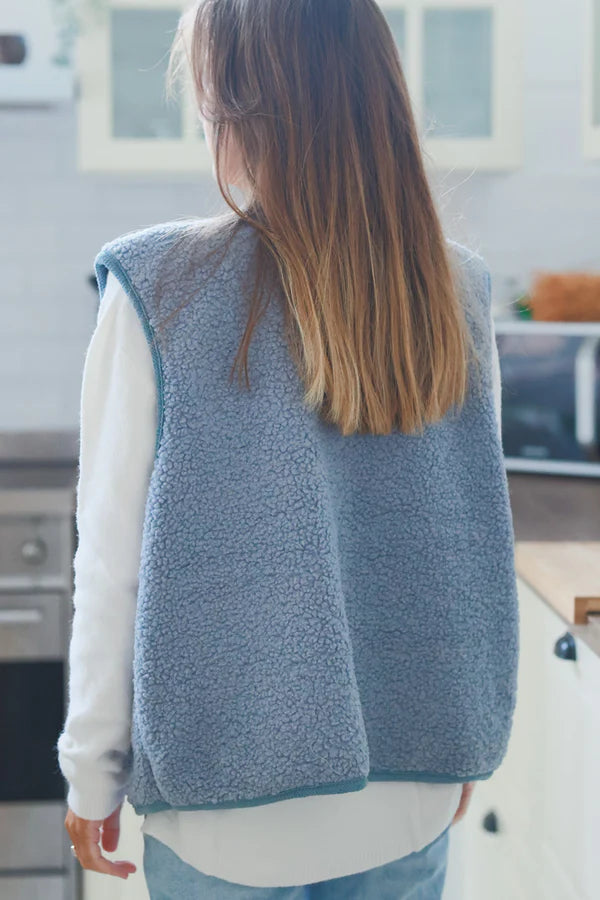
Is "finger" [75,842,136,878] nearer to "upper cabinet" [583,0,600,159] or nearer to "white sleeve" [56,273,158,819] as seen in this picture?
"white sleeve" [56,273,158,819]

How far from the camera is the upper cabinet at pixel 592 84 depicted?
186 centimetres

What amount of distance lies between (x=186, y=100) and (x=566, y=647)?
1214mm

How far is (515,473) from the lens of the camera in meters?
2.05

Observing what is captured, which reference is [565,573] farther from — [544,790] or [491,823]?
[491,823]

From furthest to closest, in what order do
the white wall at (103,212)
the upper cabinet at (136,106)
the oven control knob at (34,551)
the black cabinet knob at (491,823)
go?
the white wall at (103,212), the upper cabinet at (136,106), the oven control knob at (34,551), the black cabinet knob at (491,823)

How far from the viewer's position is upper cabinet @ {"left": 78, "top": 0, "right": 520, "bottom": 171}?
75.0 inches

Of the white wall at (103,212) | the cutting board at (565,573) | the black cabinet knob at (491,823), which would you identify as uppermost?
the white wall at (103,212)

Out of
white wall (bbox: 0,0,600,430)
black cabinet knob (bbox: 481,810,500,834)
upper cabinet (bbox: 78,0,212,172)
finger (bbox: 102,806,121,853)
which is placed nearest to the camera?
finger (bbox: 102,806,121,853)

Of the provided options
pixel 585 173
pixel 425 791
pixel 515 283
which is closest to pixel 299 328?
pixel 425 791

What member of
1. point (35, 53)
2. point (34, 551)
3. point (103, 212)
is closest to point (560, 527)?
point (34, 551)

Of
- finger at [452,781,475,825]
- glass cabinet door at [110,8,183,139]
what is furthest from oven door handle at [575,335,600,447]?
finger at [452,781,475,825]

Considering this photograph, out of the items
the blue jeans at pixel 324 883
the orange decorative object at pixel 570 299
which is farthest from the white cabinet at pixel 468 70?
the blue jeans at pixel 324 883

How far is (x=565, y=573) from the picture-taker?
1.37 meters

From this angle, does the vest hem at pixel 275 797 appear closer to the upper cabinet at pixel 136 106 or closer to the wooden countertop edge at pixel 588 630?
the wooden countertop edge at pixel 588 630
